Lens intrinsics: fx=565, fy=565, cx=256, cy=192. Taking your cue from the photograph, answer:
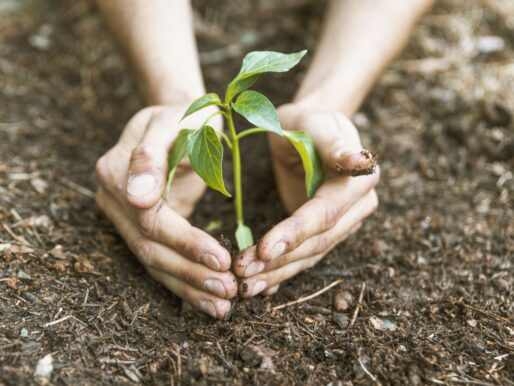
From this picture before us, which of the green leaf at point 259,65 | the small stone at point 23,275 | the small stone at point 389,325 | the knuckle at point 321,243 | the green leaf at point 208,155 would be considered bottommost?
the small stone at point 389,325

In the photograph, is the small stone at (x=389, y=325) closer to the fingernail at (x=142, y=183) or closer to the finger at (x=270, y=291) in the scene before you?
the finger at (x=270, y=291)

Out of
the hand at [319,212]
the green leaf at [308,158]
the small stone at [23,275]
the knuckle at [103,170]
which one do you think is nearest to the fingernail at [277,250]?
the hand at [319,212]

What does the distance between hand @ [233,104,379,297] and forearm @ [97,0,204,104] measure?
48 cm

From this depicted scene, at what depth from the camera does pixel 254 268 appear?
5.55 ft

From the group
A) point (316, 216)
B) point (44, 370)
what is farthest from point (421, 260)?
point (44, 370)

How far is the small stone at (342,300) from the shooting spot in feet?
5.95

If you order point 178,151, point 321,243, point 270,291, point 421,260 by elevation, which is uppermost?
point 178,151

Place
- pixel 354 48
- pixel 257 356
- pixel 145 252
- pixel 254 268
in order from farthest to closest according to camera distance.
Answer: pixel 354 48, pixel 145 252, pixel 254 268, pixel 257 356

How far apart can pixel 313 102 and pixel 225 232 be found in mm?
629

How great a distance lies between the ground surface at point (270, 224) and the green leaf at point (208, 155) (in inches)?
18.7

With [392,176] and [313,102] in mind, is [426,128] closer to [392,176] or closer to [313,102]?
[392,176]

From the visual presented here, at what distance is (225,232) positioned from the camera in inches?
82.8

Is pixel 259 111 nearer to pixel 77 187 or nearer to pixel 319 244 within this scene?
pixel 319 244

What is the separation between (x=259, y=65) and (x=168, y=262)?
66cm
